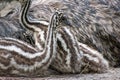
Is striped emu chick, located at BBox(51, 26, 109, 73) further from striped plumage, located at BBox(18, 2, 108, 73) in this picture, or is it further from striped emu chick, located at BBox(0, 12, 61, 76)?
striped emu chick, located at BBox(0, 12, 61, 76)

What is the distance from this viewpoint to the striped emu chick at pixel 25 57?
16.3 feet

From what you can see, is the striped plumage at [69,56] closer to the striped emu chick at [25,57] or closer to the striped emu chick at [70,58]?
the striped emu chick at [70,58]

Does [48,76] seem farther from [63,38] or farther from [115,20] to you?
[115,20]

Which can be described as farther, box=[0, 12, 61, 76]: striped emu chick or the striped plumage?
the striped plumage

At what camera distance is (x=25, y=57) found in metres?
5.02

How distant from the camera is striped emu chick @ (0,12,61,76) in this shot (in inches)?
196

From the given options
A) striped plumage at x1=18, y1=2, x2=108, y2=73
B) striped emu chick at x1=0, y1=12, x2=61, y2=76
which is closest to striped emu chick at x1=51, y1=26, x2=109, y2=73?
striped plumage at x1=18, y1=2, x2=108, y2=73

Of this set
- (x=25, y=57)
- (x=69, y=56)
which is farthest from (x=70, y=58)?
(x=25, y=57)

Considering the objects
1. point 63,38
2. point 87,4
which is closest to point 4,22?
point 63,38

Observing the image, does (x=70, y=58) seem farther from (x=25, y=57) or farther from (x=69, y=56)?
(x=25, y=57)

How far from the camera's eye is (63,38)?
535 centimetres

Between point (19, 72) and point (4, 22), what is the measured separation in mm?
1045

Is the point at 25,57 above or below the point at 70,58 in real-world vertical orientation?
above

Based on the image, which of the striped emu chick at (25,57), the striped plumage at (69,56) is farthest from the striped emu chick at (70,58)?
the striped emu chick at (25,57)
